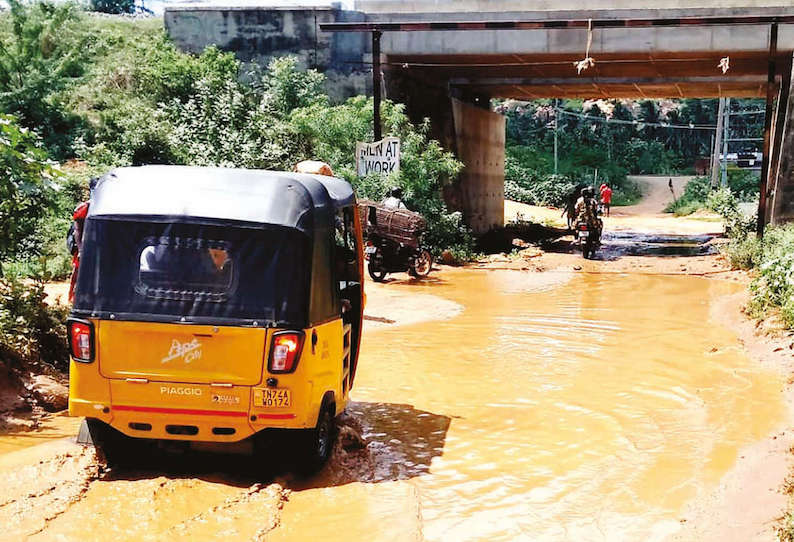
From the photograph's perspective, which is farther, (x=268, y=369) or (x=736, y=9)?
(x=736, y=9)

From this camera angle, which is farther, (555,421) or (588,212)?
A: (588,212)

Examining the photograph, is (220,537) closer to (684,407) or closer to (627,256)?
(684,407)

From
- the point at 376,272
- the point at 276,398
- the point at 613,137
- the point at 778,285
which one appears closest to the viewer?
the point at 276,398

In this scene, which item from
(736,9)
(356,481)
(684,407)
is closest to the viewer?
(356,481)

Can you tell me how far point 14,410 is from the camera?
25.2ft

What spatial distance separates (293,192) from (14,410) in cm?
369

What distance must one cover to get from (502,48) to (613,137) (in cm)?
4655

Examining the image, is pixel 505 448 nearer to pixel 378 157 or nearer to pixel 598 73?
pixel 378 157

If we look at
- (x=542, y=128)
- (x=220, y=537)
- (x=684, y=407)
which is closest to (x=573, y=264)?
(x=684, y=407)

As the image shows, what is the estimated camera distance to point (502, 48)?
21.0 m

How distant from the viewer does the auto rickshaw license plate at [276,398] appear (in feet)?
18.5

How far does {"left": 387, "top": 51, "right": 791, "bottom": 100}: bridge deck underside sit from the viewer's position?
2127cm

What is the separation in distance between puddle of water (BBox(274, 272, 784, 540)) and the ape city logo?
1.19 metres

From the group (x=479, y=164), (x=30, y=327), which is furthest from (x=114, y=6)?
(x=30, y=327)
